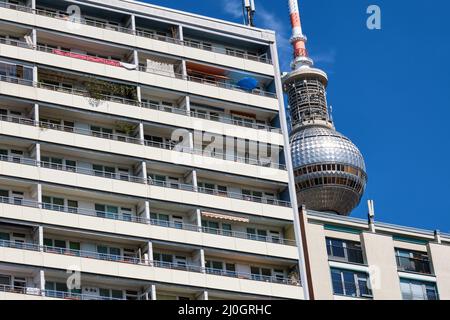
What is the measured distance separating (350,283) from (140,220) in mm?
18360

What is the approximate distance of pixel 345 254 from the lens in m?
76.6

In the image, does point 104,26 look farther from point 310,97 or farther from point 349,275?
point 310,97

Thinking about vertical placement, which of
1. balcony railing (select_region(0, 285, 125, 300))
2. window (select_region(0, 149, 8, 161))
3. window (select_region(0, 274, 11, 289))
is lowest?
balcony railing (select_region(0, 285, 125, 300))

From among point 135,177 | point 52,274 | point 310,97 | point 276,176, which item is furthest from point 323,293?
point 310,97

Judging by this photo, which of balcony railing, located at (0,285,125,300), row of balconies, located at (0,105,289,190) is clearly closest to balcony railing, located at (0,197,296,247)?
row of balconies, located at (0,105,289,190)

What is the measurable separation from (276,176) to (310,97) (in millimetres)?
122041

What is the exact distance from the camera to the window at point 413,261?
259ft

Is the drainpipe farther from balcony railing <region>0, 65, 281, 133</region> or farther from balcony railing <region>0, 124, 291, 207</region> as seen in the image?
balcony railing <region>0, 124, 291, 207</region>

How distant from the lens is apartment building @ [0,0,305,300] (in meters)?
62.0

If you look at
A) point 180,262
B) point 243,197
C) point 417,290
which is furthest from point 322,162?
point 180,262

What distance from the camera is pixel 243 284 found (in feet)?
214

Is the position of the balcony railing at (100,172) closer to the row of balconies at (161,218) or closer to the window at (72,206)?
the row of balconies at (161,218)

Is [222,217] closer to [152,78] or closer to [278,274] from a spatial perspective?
[278,274]

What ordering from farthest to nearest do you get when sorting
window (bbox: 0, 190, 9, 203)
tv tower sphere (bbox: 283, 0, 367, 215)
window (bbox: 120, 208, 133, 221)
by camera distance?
tv tower sphere (bbox: 283, 0, 367, 215)
window (bbox: 120, 208, 133, 221)
window (bbox: 0, 190, 9, 203)
